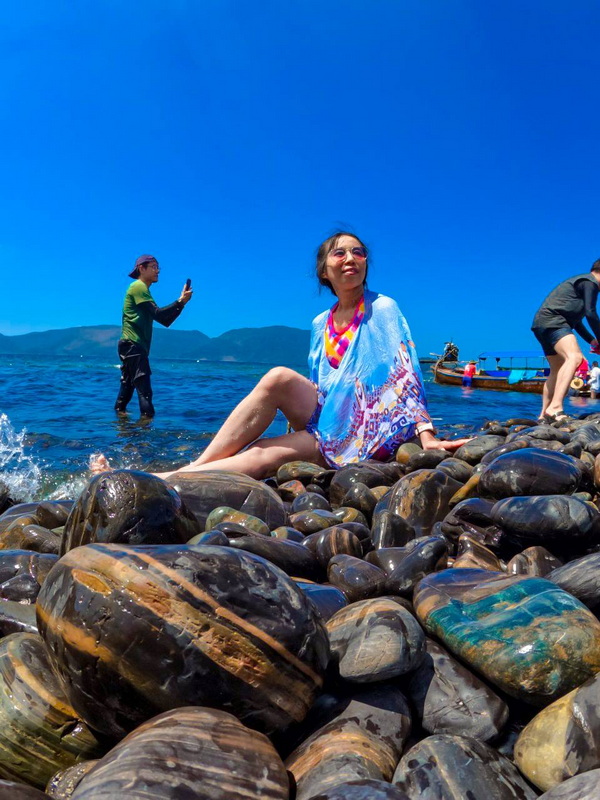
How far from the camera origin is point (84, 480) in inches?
220

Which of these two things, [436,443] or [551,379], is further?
[551,379]

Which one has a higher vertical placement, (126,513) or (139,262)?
(139,262)

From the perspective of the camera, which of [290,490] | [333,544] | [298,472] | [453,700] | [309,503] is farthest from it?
[298,472]

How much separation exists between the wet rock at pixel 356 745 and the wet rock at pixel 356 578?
55cm

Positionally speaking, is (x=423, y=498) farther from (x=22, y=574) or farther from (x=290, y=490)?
(x=22, y=574)

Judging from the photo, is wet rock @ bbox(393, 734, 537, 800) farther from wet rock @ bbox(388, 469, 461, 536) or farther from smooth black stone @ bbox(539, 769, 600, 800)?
wet rock @ bbox(388, 469, 461, 536)

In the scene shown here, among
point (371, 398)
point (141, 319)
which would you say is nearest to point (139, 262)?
point (141, 319)

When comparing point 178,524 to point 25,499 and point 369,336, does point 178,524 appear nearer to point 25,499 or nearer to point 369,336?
point 369,336

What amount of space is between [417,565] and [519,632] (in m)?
0.61

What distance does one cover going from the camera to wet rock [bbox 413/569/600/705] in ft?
4.49

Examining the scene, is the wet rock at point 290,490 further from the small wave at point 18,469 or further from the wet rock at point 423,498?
the small wave at point 18,469

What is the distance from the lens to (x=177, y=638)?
1.25 m

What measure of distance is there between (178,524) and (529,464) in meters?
1.65

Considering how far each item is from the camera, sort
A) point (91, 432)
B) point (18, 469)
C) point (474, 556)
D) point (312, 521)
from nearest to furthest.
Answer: point (474, 556) < point (312, 521) < point (18, 469) < point (91, 432)
